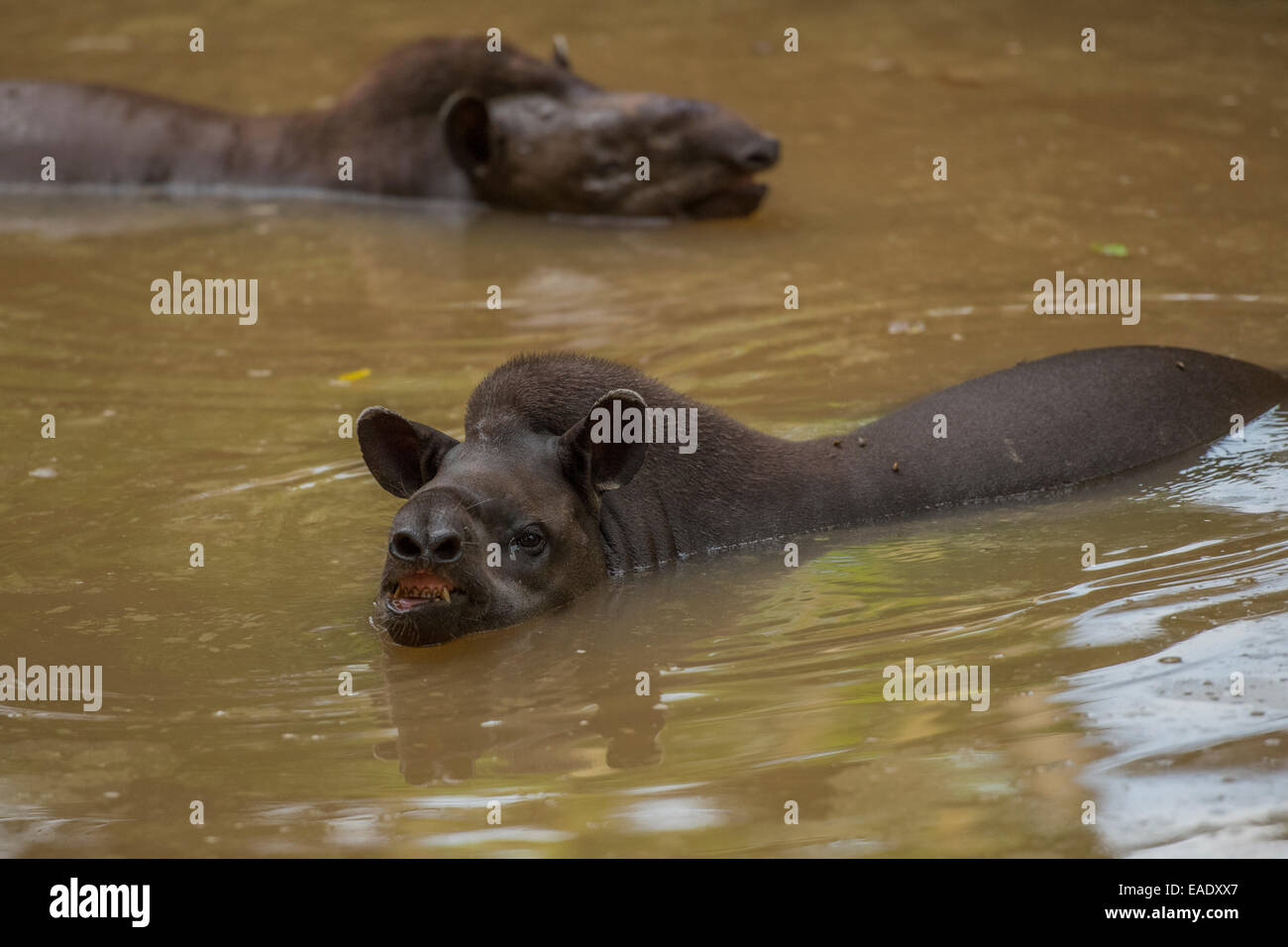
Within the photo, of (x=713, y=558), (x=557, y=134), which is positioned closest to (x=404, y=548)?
(x=713, y=558)

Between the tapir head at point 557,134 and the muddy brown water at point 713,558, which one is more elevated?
the tapir head at point 557,134

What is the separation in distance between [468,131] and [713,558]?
589cm

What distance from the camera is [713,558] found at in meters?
6.95

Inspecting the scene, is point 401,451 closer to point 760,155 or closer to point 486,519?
point 486,519

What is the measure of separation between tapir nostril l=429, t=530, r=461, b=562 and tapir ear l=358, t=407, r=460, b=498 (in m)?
0.70

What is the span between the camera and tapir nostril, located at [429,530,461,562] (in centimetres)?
587

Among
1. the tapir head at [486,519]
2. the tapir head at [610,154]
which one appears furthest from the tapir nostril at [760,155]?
the tapir head at [486,519]

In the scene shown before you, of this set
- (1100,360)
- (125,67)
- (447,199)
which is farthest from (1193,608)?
(125,67)

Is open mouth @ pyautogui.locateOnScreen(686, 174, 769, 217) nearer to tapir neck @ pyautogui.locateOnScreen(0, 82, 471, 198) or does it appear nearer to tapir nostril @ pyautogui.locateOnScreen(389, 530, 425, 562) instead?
tapir neck @ pyautogui.locateOnScreen(0, 82, 471, 198)

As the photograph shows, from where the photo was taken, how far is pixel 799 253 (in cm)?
1084

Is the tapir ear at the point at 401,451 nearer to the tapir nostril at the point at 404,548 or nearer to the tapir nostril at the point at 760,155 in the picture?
the tapir nostril at the point at 404,548

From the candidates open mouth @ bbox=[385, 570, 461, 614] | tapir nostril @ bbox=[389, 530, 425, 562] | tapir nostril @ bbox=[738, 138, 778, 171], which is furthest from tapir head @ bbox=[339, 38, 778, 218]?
tapir nostril @ bbox=[389, 530, 425, 562]

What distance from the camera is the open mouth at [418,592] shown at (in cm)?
602

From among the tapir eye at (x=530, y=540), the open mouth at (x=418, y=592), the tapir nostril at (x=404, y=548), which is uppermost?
the tapir eye at (x=530, y=540)
